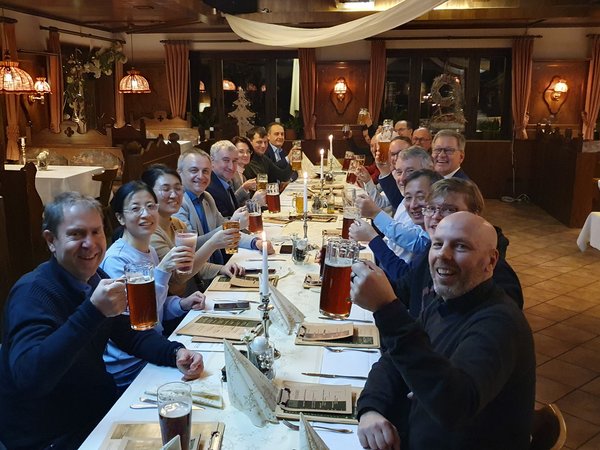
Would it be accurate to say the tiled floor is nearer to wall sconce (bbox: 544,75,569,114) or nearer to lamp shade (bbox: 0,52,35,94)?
wall sconce (bbox: 544,75,569,114)

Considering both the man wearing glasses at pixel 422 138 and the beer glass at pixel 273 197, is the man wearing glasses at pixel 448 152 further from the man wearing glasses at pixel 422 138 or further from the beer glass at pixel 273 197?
the man wearing glasses at pixel 422 138

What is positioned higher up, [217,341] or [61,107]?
[61,107]

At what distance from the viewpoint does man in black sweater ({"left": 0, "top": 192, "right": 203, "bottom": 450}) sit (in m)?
1.72

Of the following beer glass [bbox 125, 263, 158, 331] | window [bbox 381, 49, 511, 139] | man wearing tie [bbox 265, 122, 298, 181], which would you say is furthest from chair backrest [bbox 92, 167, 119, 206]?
window [bbox 381, 49, 511, 139]

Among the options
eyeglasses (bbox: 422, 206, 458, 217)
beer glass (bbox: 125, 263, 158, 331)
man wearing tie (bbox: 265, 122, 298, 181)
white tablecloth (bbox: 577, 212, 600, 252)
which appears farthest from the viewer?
man wearing tie (bbox: 265, 122, 298, 181)

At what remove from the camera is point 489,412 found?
1.49m

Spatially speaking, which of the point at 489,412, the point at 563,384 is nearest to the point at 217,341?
the point at 489,412

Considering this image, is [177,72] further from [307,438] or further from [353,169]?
[307,438]

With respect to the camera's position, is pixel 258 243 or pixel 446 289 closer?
pixel 446 289

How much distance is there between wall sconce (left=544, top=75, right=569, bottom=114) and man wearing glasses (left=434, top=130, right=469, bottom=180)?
26.6 ft

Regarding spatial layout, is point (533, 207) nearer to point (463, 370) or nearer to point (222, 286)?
point (222, 286)

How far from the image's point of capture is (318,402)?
1.79 metres

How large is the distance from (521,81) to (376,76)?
9.12 feet

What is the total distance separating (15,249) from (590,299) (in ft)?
17.8
